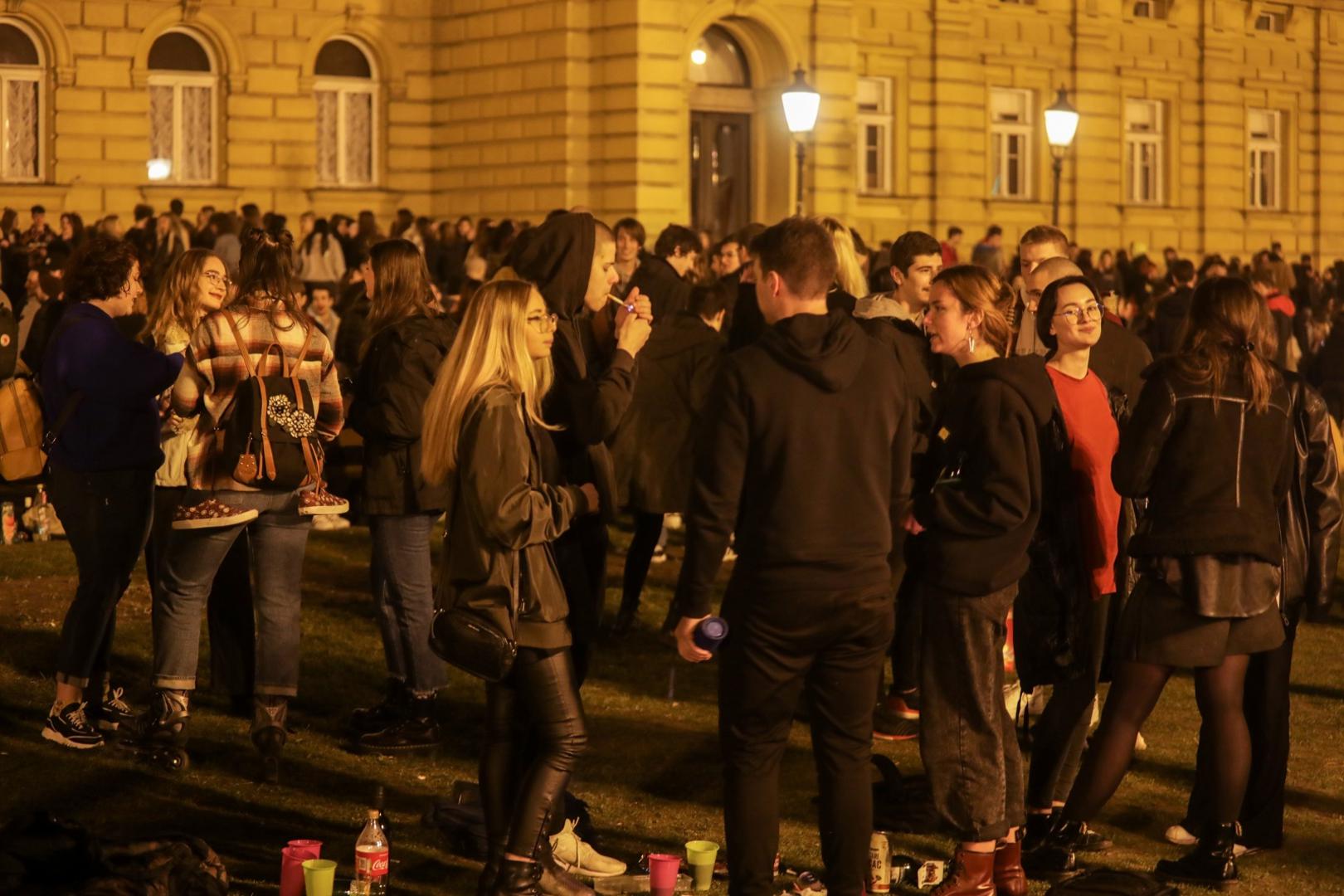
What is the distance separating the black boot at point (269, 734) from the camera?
8.10m

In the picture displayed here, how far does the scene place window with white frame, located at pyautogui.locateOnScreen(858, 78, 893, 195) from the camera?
3319 cm

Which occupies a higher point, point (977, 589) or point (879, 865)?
point (977, 589)

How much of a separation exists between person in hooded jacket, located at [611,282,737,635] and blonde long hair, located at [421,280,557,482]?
4190 millimetres

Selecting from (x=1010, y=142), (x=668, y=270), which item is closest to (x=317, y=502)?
(x=668, y=270)

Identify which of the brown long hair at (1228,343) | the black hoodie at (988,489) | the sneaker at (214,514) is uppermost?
the brown long hair at (1228,343)

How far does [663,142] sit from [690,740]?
19414 millimetres

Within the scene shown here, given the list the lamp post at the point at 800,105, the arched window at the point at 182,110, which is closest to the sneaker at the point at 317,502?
the lamp post at the point at 800,105

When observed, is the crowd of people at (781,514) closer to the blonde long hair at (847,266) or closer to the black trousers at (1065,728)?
the black trousers at (1065,728)

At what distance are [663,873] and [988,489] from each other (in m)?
1.54

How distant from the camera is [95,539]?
8.42 meters

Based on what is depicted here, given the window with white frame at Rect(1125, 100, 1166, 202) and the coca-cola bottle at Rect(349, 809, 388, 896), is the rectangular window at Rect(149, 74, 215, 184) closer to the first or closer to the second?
the window with white frame at Rect(1125, 100, 1166, 202)

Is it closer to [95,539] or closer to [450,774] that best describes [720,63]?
[95,539]

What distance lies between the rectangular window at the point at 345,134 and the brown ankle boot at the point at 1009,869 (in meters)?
24.7

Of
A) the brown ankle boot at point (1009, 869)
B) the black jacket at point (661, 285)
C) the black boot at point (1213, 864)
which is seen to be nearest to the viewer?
the brown ankle boot at point (1009, 869)
